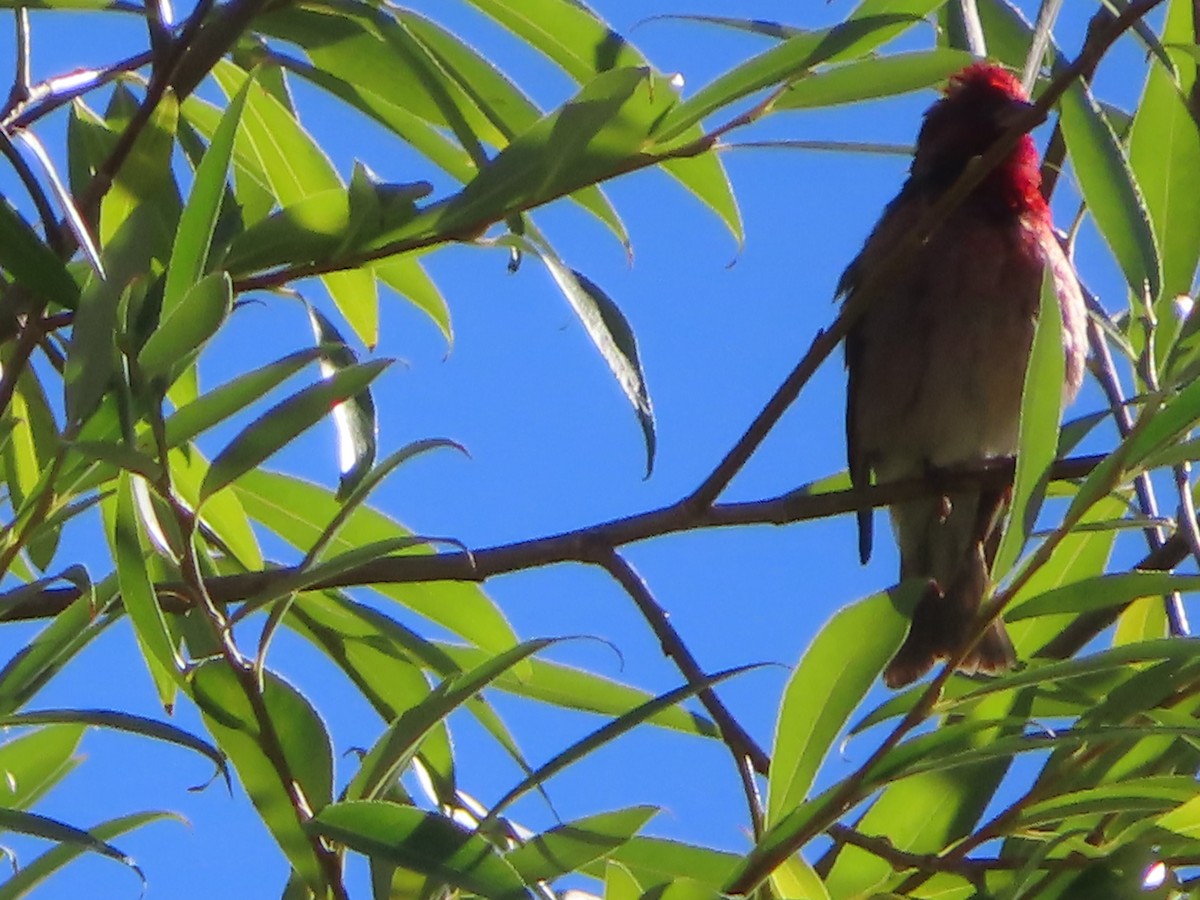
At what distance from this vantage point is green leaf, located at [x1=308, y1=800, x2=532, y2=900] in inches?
43.5

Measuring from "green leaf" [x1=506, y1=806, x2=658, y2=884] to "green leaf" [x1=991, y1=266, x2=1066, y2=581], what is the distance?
0.31 m

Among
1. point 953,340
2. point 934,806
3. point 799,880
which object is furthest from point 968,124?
point 799,880

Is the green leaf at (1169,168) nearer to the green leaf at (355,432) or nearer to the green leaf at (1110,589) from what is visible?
the green leaf at (1110,589)

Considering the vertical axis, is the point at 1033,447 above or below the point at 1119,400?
below

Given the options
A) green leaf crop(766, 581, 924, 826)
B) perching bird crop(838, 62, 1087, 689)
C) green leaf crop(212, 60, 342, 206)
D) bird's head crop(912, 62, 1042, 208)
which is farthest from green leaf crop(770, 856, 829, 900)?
bird's head crop(912, 62, 1042, 208)

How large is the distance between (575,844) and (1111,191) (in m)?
0.73

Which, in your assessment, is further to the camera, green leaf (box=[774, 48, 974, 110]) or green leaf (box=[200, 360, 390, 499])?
green leaf (box=[774, 48, 974, 110])

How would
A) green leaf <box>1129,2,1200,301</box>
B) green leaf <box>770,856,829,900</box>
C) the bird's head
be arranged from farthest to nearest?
the bird's head
green leaf <box>1129,2,1200,301</box>
green leaf <box>770,856,829,900</box>

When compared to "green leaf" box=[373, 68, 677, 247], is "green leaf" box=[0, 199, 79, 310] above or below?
below

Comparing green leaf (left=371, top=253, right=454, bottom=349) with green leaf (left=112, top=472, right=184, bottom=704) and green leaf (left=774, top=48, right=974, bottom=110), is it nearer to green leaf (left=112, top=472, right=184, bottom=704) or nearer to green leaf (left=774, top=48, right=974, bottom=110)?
green leaf (left=774, top=48, right=974, bottom=110)

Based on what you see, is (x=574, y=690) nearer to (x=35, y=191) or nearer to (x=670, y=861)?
(x=670, y=861)

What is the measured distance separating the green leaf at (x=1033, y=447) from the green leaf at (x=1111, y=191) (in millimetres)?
277

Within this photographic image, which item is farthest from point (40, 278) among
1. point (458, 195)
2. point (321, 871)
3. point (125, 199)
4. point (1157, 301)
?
point (1157, 301)

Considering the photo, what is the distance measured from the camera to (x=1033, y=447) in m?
1.21
